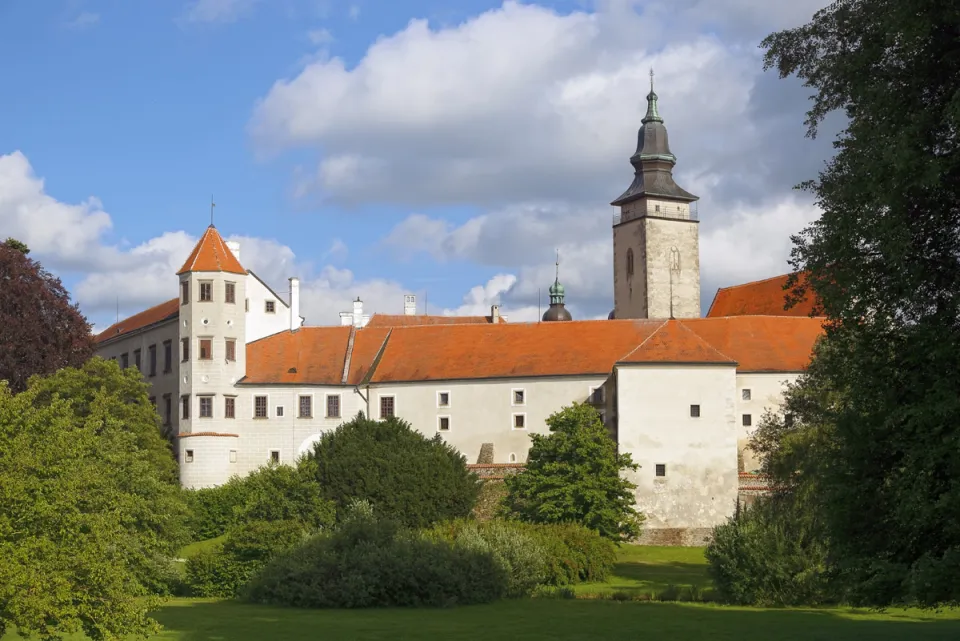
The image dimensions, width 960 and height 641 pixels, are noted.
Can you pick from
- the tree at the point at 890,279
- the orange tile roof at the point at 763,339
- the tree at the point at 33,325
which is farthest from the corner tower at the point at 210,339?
the tree at the point at 890,279

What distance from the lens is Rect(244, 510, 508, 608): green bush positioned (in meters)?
38.0

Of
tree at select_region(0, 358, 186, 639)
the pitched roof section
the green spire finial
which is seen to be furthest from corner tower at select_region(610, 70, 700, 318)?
tree at select_region(0, 358, 186, 639)

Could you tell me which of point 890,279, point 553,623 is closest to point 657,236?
point 553,623

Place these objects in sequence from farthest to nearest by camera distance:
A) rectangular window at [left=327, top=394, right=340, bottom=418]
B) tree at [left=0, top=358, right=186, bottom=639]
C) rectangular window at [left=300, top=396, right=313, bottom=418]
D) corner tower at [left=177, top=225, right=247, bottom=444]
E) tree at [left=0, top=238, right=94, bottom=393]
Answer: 1. rectangular window at [left=327, top=394, right=340, bottom=418]
2. rectangular window at [left=300, top=396, right=313, bottom=418]
3. corner tower at [left=177, top=225, right=247, bottom=444]
4. tree at [left=0, top=238, right=94, bottom=393]
5. tree at [left=0, top=358, right=186, bottom=639]

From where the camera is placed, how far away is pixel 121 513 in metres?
24.9

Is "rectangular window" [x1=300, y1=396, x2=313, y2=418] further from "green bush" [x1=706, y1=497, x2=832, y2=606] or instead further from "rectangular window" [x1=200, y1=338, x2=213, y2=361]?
"green bush" [x1=706, y1=497, x2=832, y2=606]

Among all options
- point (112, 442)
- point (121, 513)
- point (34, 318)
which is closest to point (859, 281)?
point (121, 513)

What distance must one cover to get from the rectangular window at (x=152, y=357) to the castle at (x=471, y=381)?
0.13 metres

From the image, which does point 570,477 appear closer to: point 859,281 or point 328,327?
point 328,327

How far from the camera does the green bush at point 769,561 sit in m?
36.9

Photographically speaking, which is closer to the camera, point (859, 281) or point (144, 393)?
point (859, 281)

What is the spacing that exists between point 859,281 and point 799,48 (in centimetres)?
437

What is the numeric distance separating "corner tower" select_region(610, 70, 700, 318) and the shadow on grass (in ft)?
187

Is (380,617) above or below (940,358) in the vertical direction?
below
